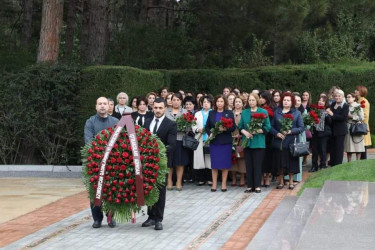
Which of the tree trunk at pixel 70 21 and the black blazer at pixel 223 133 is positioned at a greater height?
the tree trunk at pixel 70 21

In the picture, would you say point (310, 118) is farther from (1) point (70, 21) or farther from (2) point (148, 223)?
(1) point (70, 21)

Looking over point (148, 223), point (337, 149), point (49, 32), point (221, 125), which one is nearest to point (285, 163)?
point (221, 125)

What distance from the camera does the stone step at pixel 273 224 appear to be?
899 centimetres

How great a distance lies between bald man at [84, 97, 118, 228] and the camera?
34.7ft

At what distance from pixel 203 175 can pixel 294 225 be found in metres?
6.19

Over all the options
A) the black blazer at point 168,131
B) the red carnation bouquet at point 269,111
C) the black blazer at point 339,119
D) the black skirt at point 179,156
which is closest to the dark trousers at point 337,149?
the black blazer at point 339,119

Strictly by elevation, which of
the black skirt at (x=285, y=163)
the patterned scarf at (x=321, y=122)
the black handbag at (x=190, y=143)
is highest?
the patterned scarf at (x=321, y=122)

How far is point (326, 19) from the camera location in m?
37.9

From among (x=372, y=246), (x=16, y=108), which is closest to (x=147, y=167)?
(x=372, y=246)

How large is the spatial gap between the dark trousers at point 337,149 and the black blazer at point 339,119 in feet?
0.38

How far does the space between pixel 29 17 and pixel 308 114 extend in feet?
78.1

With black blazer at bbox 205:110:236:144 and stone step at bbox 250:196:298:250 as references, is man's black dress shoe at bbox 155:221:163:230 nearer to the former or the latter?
stone step at bbox 250:196:298:250

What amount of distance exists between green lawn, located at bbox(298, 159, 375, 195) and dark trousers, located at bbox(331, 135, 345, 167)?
5.12 ft

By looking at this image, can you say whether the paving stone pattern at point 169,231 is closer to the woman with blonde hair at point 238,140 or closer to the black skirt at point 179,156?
the black skirt at point 179,156
